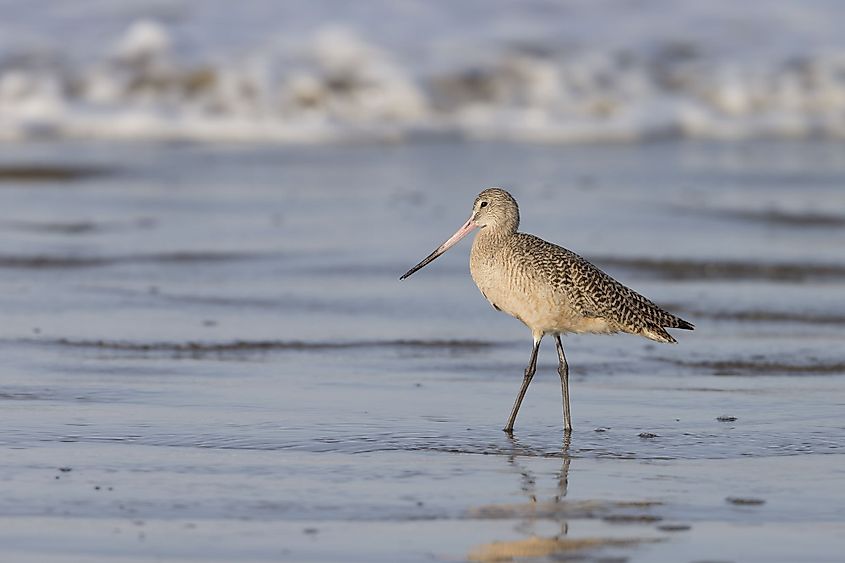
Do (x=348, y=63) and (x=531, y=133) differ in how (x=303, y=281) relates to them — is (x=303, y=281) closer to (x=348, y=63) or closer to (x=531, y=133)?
(x=531, y=133)

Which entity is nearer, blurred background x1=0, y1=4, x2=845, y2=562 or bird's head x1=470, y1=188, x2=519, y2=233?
blurred background x1=0, y1=4, x2=845, y2=562

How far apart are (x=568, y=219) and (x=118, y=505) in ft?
22.4

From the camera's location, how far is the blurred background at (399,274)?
4.81 metres

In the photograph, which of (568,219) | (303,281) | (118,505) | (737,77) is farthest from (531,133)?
(118,505)

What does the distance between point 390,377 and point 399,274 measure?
2.56 metres

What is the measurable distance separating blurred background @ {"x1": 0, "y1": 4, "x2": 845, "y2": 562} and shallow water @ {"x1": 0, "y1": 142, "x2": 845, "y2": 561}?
2cm

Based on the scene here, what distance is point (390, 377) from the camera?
22.6 feet

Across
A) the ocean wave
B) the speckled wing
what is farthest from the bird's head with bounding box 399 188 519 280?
the ocean wave

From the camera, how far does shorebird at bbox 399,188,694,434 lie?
6.29m

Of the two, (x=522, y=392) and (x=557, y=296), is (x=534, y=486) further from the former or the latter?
(x=557, y=296)

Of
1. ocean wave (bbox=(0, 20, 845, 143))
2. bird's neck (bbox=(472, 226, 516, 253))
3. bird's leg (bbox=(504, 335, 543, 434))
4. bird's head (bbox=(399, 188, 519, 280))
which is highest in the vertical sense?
ocean wave (bbox=(0, 20, 845, 143))

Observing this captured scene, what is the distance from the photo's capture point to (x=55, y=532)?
450 centimetres

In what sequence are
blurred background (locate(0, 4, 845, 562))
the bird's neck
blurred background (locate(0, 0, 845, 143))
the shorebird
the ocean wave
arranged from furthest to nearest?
blurred background (locate(0, 0, 845, 143)) < the ocean wave < the bird's neck < the shorebird < blurred background (locate(0, 4, 845, 562))

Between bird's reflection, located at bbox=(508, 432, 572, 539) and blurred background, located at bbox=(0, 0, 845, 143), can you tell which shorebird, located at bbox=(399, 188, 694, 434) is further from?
blurred background, located at bbox=(0, 0, 845, 143)
